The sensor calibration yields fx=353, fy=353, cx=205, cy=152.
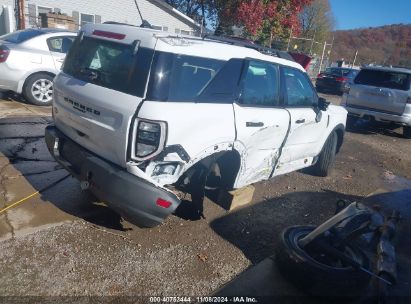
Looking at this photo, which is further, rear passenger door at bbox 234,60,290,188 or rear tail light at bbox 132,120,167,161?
rear passenger door at bbox 234,60,290,188

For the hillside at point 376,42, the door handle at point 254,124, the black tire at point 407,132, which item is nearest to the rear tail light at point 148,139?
the door handle at point 254,124

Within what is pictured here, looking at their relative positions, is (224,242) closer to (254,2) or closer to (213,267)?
(213,267)

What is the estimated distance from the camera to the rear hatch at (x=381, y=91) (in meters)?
9.07

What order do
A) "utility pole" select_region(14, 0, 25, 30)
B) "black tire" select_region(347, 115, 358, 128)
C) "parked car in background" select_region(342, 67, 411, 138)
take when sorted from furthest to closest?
"utility pole" select_region(14, 0, 25, 30) < "black tire" select_region(347, 115, 358, 128) < "parked car in background" select_region(342, 67, 411, 138)

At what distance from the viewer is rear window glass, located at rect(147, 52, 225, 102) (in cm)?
291

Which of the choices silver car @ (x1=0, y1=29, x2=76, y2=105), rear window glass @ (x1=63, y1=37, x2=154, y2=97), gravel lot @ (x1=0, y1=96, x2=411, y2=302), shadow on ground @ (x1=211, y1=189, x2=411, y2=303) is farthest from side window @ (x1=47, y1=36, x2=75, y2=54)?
shadow on ground @ (x1=211, y1=189, x2=411, y2=303)

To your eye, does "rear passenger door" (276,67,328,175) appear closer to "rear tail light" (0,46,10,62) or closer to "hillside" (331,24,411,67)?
"rear tail light" (0,46,10,62)

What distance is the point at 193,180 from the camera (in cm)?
354

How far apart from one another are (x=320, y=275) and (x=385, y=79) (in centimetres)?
817

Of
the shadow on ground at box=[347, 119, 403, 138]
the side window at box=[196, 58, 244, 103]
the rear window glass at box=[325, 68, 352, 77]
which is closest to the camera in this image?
the side window at box=[196, 58, 244, 103]

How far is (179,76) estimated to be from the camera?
305 cm

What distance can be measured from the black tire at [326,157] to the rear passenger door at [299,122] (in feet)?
1.82

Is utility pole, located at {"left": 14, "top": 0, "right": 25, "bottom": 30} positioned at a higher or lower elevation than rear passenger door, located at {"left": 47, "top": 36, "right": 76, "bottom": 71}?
higher

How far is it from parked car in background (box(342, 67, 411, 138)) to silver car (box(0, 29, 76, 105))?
7.47 metres
